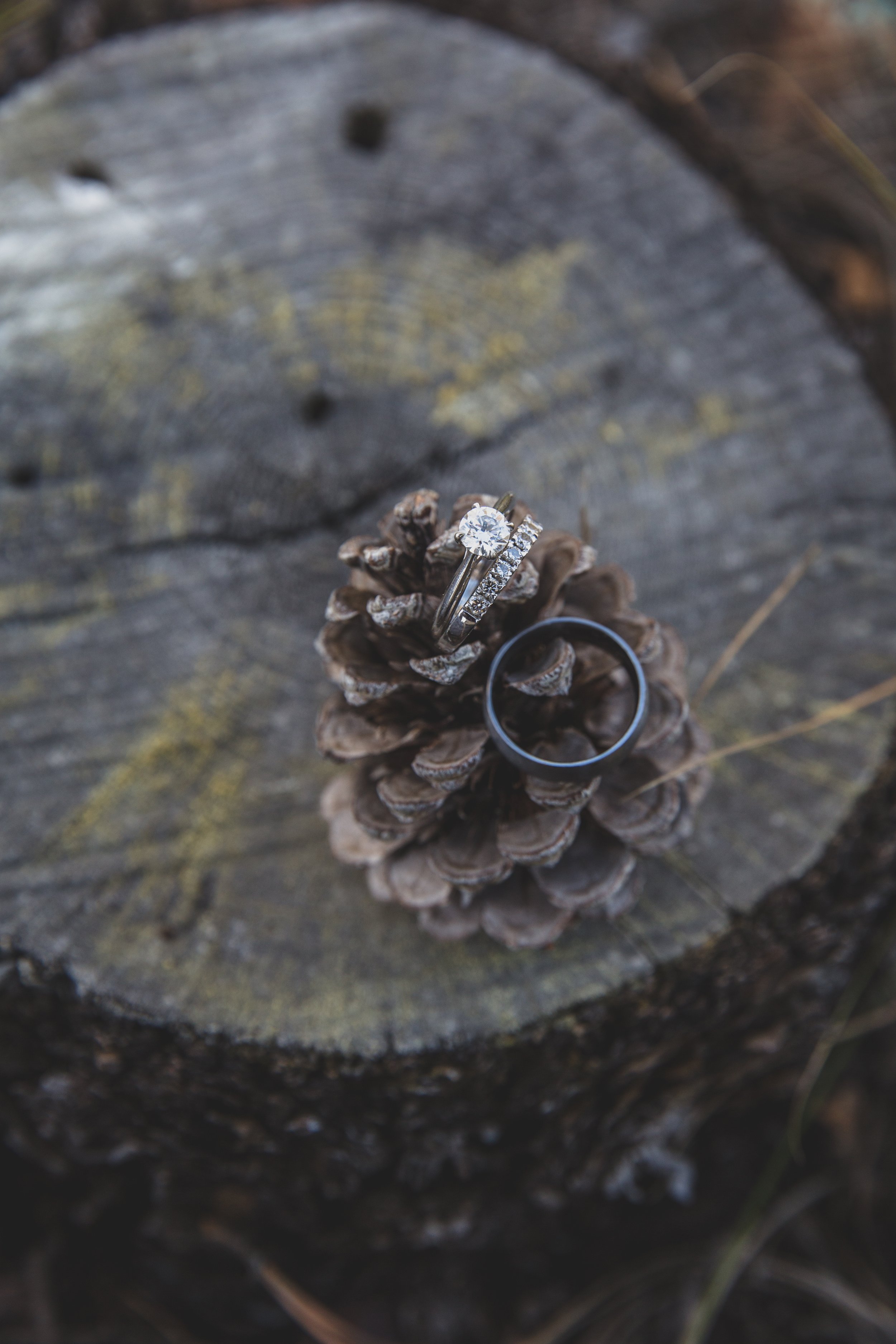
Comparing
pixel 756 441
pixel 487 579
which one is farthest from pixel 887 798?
pixel 487 579

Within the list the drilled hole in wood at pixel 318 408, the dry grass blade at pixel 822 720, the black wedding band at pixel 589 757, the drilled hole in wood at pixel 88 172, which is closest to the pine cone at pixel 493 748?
the black wedding band at pixel 589 757

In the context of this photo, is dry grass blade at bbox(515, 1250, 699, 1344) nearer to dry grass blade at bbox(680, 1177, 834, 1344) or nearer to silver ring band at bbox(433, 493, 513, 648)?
dry grass blade at bbox(680, 1177, 834, 1344)

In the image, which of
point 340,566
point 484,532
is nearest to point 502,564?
point 484,532

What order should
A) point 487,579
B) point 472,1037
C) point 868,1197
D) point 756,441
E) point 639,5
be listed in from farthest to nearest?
point 639,5 < point 868,1197 < point 756,441 < point 472,1037 < point 487,579

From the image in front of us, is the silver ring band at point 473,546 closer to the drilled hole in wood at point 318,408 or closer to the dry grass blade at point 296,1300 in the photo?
the drilled hole in wood at point 318,408

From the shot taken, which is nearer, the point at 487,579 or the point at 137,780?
the point at 487,579

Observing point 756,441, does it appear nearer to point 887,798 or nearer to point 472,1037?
point 887,798
